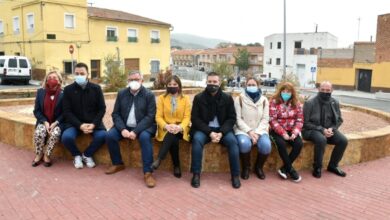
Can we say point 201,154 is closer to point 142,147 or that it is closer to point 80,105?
point 142,147

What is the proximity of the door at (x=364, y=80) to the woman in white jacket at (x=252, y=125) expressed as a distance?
32.5m

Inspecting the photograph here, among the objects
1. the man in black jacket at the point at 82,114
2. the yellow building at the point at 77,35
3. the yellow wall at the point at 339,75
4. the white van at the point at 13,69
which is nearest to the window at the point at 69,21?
the yellow building at the point at 77,35

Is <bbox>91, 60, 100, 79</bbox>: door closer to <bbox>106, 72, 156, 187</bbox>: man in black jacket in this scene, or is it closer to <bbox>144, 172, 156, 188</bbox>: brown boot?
<bbox>106, 72, 156, 187</bbox>: man in black jacket

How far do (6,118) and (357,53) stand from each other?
34787 millimetres

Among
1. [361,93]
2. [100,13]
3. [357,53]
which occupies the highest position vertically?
[100,13]

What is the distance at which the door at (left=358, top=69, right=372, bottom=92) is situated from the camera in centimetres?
3375

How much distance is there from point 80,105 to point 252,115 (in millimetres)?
2556

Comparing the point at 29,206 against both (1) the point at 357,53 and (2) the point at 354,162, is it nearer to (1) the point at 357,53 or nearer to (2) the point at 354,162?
(2) the point at 354,162

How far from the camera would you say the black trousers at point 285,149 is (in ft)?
16.3

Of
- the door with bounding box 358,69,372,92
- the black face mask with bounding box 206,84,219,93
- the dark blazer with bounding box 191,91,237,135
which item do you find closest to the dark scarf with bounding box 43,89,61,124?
the dark blazer with bounding box 191,91,237,135

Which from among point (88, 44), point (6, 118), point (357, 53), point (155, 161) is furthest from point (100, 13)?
point (155, 161)

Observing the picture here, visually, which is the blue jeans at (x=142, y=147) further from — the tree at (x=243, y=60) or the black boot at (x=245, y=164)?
the tree at (x=243, y=60)

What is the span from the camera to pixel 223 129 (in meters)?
4.94

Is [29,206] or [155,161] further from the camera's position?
[155,161]
